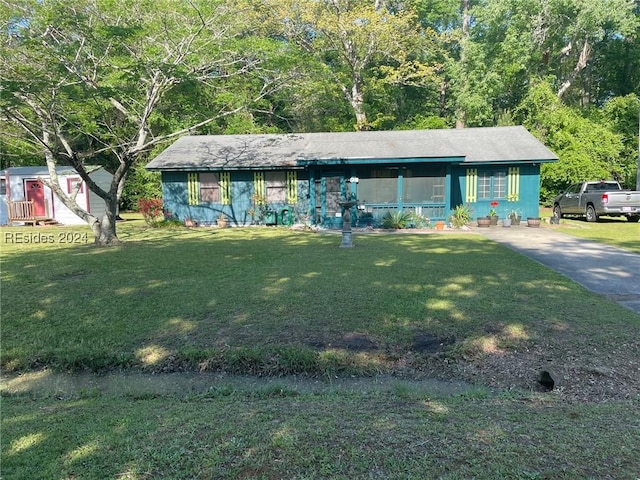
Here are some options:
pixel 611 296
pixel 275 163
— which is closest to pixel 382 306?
pixel 611 296

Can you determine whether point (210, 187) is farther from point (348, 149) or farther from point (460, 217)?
point (460, 217)

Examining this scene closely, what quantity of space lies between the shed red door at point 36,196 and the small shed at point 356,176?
678 cm

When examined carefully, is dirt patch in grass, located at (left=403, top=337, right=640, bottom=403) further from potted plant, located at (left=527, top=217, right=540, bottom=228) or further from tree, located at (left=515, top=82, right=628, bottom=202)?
tree, located at (left=515, top=82, right=628, bottom=202)

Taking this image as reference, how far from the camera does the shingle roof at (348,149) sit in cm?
1862

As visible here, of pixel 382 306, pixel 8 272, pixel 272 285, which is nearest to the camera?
pixel 382 306

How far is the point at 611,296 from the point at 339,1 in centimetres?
2540

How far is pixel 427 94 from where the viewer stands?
33.2 metres

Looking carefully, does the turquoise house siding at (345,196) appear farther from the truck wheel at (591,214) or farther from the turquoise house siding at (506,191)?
the truck wheel at (591,214)

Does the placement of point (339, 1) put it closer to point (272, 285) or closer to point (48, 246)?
point (48, 246)

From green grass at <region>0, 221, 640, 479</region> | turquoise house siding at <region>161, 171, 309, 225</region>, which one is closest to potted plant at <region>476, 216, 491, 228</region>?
turquoise house siding at <region>161, 171, 309, 225</region>

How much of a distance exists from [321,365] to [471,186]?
54.0 ft

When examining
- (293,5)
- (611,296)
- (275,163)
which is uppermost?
(293,5)

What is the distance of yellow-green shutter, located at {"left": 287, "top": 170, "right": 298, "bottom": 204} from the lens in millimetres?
19609

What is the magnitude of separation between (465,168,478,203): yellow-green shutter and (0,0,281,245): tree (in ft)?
31.0
